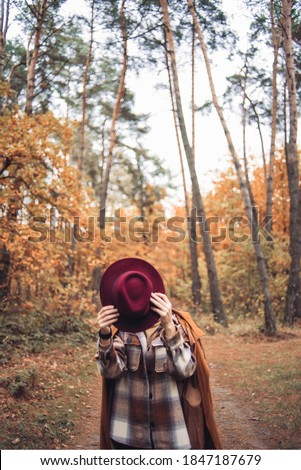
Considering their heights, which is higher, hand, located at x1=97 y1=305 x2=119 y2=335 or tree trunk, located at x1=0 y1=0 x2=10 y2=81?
tree trunk, located at x1=0 y1=0 x2=10 y2=81

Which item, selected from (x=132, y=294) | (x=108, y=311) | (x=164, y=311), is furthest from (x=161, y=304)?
(x=108, y=311)

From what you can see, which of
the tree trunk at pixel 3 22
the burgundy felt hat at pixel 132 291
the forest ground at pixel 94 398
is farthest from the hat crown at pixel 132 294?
the tree trunk at pixel 3 22

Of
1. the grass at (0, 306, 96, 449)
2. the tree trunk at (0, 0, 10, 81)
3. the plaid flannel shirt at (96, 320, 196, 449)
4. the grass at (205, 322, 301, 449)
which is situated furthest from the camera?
the tree trunk at (0, 0, 10, 81)

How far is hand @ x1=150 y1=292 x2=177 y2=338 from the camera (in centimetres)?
288

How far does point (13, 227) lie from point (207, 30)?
766cm

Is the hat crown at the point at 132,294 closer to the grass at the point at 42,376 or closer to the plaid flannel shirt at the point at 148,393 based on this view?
the plaid flannel shirt at the point at 148,393

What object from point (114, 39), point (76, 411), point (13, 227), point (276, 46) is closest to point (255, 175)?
point (276, 46)

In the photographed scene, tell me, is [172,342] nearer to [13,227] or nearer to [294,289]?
[13,227]

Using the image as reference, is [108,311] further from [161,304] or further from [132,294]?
[161,304]

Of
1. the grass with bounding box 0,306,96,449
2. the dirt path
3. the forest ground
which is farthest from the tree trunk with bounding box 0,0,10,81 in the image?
the dirt path

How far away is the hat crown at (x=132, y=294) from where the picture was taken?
2836 mm

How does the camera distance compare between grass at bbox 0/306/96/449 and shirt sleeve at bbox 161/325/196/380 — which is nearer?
shirt sleeve at bbox 161/325/196/380

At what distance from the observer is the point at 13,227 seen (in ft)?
29.1

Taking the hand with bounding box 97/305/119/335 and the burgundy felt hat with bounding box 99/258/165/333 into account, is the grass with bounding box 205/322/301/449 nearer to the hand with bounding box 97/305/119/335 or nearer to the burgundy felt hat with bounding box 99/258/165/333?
the burgundy felt hat with bounding box 99/258/165/333
